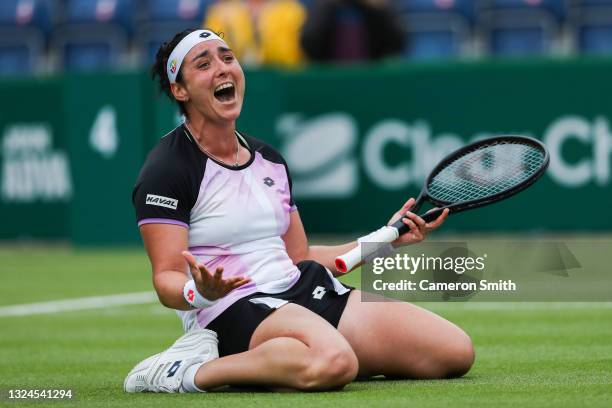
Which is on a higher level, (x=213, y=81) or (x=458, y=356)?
(x=213, y=81)

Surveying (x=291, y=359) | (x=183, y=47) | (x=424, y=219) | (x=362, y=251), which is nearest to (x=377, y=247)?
(x=362, y=251)

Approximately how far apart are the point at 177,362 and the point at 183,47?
1260 millimetres

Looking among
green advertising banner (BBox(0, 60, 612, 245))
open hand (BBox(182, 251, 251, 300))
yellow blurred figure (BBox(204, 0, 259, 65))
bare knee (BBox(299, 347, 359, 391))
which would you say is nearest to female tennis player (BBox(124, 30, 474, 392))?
bare knee (BBox(299, 347, 359, 391))

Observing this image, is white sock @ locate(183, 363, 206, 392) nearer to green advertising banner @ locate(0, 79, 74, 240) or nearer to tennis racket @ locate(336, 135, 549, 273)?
tennis racket @ locate(336, 135, 549, 273)

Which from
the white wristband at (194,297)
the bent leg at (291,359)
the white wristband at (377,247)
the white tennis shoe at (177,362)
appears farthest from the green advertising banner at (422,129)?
the white wristband at (194,297)

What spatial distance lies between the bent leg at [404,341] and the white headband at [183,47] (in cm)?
121

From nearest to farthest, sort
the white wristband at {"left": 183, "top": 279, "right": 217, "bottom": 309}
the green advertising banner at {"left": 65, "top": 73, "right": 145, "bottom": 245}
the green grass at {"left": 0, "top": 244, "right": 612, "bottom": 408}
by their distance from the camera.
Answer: the white wristband at {"left": 183, "top": 279, "right": 217, "bottom": 309}, the green grass at {"left": 0, "top": 244, "right": 612, "bottom": 408}, the green advertising banner at {"left": 65, "top": 73, "right": 145, "bottom": 245}

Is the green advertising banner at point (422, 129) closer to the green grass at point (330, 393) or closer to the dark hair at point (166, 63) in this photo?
the green grass at point (330, 393)

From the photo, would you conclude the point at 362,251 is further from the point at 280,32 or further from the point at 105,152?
the point at 280,32

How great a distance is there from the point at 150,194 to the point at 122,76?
7.85m

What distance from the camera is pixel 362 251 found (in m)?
5.55

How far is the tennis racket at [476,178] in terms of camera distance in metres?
5.55

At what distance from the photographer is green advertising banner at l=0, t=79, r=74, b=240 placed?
13672mm

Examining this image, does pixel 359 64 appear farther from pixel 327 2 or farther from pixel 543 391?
pixel 543 391
